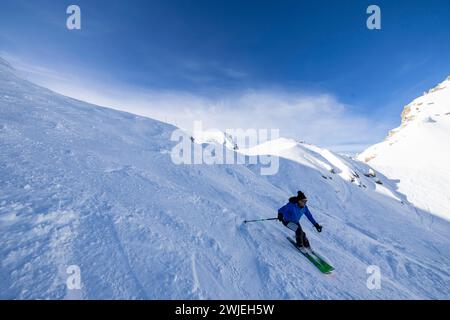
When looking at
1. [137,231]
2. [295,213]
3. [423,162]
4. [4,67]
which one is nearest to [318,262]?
[295,213]

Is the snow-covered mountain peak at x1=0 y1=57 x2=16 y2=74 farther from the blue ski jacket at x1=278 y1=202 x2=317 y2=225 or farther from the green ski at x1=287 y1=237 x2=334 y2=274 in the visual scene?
the green ski at x1=287 y1=237 x2=334 y2=274

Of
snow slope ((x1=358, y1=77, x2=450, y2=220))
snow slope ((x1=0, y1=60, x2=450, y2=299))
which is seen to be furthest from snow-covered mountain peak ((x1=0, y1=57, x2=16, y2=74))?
snow slope ((x1=358, y1=77, x2=450, y2=220))

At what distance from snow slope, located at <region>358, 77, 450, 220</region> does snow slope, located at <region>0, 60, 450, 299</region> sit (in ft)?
70.8

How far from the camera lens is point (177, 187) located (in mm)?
9273

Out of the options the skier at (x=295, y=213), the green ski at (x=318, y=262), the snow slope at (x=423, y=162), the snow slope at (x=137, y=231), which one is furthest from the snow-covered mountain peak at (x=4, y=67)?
the snow slope at (x=423, y=162)

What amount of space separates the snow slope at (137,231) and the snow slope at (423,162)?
70.8 feet

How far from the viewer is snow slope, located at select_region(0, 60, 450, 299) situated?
13.8ft

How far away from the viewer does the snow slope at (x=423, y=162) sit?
30.2 metres

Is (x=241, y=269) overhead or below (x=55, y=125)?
below

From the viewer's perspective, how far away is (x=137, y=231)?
5.62 m

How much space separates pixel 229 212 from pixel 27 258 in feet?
18.6

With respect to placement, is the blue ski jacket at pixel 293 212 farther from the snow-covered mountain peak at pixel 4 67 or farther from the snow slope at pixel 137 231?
the snow-covered mountain peak at pixel 4 67
